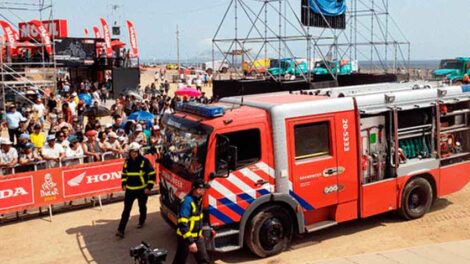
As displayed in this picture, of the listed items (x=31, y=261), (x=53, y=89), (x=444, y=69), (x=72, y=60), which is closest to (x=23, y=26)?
(x=72, y=60)

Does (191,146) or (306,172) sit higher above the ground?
(191,146)

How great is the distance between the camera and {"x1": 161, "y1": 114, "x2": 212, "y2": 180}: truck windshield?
7.55m

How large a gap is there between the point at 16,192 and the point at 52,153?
1.23 meters

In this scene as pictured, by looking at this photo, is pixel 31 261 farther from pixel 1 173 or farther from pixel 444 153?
pixel 444 153

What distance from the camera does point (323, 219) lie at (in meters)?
8.71

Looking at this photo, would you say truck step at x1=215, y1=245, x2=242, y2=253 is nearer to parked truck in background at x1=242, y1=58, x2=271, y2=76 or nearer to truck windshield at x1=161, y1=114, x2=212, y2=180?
truck windshield at x1=161, y1=114, x2=212, y2=180

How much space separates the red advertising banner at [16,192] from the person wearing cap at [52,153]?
685 mm

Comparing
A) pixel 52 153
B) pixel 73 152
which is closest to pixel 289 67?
pixel 73 152

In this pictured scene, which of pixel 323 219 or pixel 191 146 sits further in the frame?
pixel 323 219

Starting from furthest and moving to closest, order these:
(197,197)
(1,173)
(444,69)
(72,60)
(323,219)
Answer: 1. (72,60)
2. (444,69)
3. (1,173)
4. (323,219)
5. (197,197)

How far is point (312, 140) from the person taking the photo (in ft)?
27.2

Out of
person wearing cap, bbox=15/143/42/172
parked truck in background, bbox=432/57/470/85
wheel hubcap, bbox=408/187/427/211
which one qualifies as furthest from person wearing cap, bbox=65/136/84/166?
parked truck in background, bbox=432/57/470/85

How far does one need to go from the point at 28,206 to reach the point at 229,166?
4.98m

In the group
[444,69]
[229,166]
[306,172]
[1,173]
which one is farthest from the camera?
[444,69]
